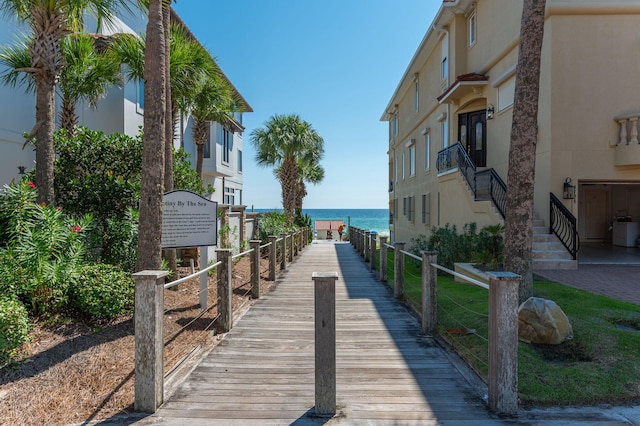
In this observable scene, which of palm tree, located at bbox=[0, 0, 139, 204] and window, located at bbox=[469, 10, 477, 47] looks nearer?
palm tree, located at bbox=[0, 0, 139, 204]

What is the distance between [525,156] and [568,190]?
19.1ft

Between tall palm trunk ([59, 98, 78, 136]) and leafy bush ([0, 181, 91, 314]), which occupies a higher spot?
tall palm trunk ([59, 98, 78, 136])

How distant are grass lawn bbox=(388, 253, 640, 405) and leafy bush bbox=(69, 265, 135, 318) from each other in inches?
190

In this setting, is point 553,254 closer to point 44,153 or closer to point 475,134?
point 475,134

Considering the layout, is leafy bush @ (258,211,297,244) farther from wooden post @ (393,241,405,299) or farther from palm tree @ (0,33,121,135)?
wooden post @ (393,241,405,299)

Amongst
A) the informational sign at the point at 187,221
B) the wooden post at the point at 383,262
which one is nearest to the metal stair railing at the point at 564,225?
the wooden post at the point at 383,262

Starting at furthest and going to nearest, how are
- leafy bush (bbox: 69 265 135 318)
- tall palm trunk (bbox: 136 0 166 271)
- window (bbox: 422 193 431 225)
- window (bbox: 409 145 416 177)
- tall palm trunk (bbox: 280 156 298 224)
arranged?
tall palm trunk (bbox: 280 156 298 224), window (bbox: 409 145 416 177), window (bbox: 422 193 431 225), tall palm trunk (bbox: 136 0 166 271), leafy bush (bbox: 69 265 135 318)

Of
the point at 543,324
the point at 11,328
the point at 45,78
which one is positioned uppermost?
the point at 45,78

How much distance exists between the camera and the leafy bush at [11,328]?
4.05 meters

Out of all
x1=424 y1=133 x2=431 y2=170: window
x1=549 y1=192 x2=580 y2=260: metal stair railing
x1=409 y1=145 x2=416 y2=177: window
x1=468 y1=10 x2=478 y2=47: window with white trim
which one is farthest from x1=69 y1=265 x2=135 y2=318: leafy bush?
x1=409 y1=145 x2=416 y2=177: window

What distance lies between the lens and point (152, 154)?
5.46 meters

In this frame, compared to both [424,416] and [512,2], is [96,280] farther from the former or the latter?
[512,2]

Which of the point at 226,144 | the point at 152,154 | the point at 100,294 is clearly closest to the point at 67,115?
the point at 152,154

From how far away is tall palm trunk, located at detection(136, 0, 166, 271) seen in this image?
17.9 feet
